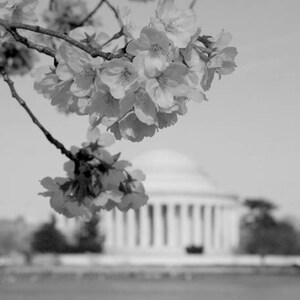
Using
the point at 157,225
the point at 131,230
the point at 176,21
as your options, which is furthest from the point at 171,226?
the point at 176,21

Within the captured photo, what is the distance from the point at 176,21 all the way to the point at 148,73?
0.81 feet

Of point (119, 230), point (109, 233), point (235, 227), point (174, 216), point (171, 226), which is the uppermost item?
point (174, 216)

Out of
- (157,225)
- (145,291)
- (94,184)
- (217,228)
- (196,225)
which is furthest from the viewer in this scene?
(217,228)

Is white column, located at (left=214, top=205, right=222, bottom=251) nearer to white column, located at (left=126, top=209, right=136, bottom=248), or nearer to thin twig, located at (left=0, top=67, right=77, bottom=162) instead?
white column, located at (left=126, top=209, right=136, bottom=248)

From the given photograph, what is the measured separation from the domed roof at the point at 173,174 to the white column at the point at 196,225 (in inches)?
105

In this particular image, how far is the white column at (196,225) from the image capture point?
113375mm

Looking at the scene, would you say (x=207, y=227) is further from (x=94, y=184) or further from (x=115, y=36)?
(x=115, y=36)

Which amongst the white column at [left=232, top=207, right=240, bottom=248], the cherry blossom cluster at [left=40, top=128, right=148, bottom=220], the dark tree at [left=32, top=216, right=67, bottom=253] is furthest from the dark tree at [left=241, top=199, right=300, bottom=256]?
the cherry blossom cluster at [left=40, top=128, right=148, bottom=220]

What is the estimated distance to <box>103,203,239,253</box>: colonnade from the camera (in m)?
113

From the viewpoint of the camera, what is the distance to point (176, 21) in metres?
3.50

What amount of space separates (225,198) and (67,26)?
108398mm

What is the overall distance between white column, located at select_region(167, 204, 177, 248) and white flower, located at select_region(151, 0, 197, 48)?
357 ft

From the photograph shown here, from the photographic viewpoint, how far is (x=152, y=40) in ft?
11.0

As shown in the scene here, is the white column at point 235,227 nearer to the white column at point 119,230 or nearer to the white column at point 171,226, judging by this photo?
the white column at point 171,226
